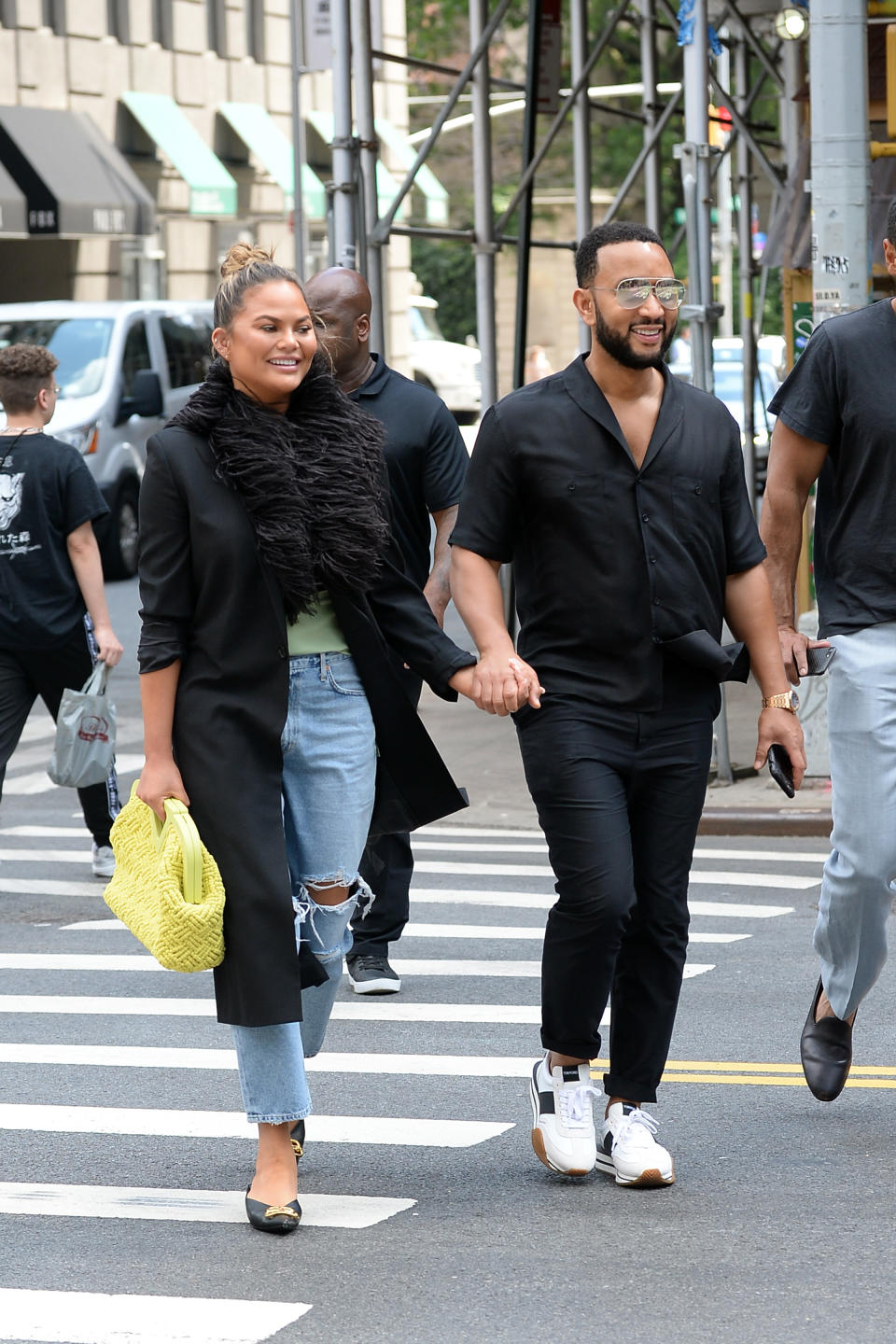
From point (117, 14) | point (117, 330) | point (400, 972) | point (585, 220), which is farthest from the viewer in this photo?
point (117, 14)

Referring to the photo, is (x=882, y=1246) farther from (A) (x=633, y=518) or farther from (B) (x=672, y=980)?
(A) (x=633, y=518)

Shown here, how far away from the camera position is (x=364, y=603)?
4.63 metres

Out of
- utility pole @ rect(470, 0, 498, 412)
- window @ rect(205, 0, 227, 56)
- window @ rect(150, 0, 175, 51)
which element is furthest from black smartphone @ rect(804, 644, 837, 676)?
window @ rect(205, 0, 227, 56)

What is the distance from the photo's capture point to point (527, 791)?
1057 cm

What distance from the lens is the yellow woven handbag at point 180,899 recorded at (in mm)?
4391

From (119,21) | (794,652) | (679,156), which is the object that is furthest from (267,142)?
(794,652)

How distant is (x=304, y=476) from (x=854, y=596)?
1.25 meters

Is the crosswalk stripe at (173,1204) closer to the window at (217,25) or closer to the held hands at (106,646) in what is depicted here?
the held hands at (106,646)

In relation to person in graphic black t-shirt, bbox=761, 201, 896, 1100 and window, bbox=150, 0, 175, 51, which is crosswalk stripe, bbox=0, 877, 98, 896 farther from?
window, bbox=150, 0, 175, 51

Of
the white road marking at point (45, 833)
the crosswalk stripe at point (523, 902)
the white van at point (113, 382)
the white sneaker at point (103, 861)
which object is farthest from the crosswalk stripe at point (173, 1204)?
the white van at point (113, 382)

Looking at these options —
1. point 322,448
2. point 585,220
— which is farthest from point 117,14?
point 322,448

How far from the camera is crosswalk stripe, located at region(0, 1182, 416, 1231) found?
4.66 meters

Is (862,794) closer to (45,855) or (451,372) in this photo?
(45,855)

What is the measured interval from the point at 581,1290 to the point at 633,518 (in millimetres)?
1519
